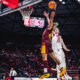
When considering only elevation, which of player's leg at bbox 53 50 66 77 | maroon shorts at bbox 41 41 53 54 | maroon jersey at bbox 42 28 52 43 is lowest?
player's leg at bbox 53 50 66 77

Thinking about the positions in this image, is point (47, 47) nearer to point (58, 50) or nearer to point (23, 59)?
point (58, 50)

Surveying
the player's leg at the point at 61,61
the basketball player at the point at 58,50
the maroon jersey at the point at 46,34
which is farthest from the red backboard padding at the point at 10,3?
the player's leg at the point at 61,61

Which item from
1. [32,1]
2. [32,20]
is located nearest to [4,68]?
[32,20]

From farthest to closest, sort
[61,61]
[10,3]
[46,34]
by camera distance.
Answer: [10,3] < [46,34] < [61,61]

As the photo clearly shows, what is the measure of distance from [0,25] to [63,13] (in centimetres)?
551

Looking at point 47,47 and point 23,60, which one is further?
point 23,60

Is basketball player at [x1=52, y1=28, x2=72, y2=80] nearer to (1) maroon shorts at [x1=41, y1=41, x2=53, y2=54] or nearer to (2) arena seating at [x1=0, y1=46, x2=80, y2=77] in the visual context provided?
(1) maroon shorts at [x1=41, y1=41, x2=53, y2=54]

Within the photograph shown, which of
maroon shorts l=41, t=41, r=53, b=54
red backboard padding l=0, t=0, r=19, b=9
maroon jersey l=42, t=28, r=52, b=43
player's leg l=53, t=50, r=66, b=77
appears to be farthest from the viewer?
red backboard padding l=0, t=0, r=19, b=9

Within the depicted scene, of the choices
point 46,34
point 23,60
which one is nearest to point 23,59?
point 23,60

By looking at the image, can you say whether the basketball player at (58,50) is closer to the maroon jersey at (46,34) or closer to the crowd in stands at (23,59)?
the maroon jersey at (46,34)

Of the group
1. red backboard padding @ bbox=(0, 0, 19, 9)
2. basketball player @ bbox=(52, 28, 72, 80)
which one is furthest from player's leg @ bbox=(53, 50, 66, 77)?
red backboard padding @ bbox=(0, 0, 19, 9)

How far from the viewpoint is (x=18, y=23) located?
1565 centimetres

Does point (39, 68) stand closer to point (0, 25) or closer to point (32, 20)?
point (0, 25)

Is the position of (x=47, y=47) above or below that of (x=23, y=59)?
below
